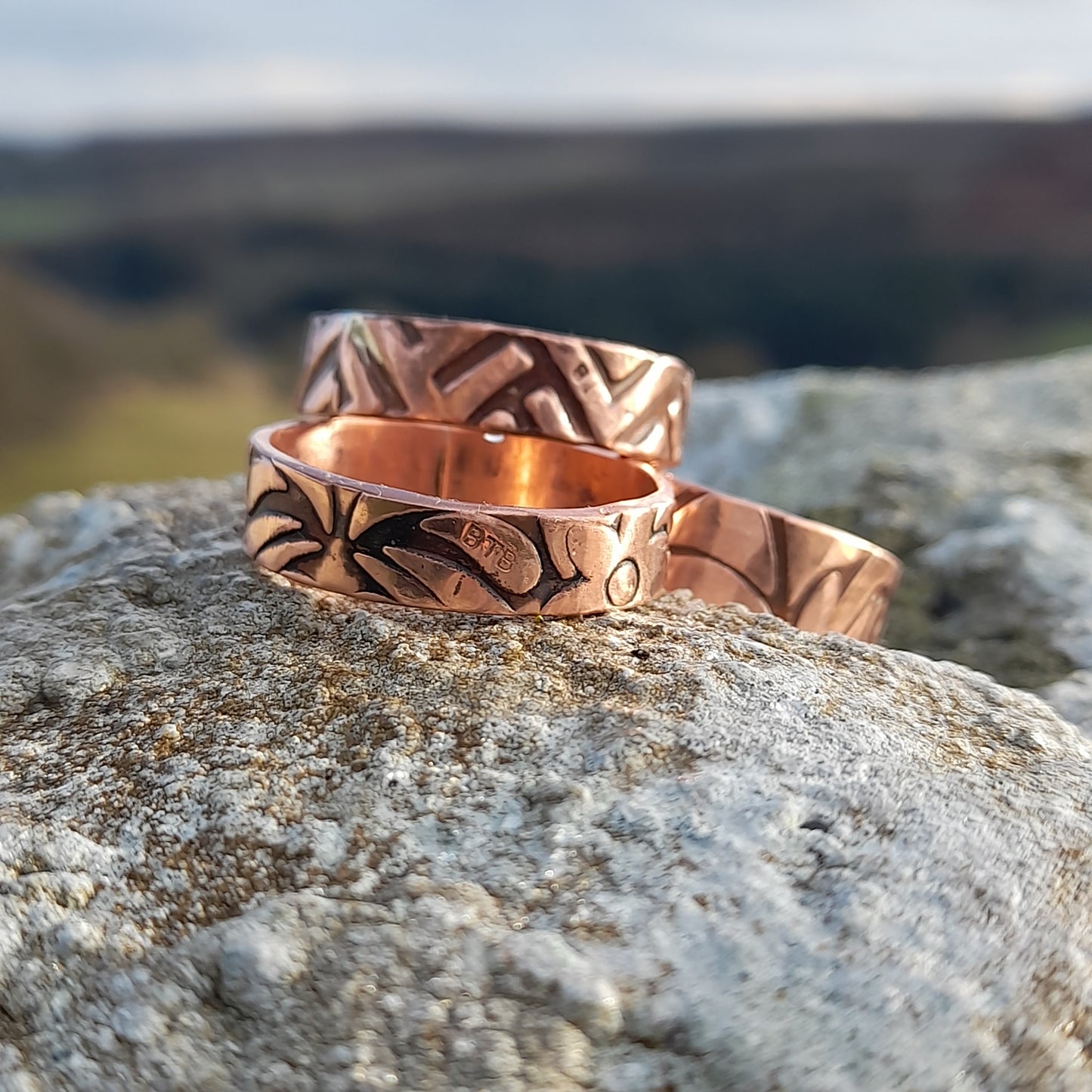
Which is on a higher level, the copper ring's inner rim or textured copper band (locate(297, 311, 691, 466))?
textured copper band (locate(297, 311, 691, 466))

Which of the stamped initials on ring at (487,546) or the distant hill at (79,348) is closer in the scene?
the stamped initials on ring at (487,546)

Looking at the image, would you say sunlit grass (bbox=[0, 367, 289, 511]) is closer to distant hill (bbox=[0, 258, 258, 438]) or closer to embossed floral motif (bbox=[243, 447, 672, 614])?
distant hill (bbox=[0, 258, 258, 438])

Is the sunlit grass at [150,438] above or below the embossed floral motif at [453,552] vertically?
below

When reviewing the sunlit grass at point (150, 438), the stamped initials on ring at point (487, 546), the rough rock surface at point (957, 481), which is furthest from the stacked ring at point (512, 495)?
the sunlit grass at point (150, 438)

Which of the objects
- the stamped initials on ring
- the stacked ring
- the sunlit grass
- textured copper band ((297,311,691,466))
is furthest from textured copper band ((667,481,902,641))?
the sunlit grass

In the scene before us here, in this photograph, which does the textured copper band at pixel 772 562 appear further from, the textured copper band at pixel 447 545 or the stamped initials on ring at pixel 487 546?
the stamped initials on ring at pixel 487 546

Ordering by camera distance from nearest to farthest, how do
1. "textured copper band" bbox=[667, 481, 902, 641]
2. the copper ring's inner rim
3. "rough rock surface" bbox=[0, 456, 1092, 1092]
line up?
1. "rough rock surface" bbox=[0, 456, 1092, 1092]
2. "textured copper band" bbox=[667, 481, 902, 641]
3. the copper ring's inner rim

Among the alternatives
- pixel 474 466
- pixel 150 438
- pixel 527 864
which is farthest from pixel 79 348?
pixel 527 864
